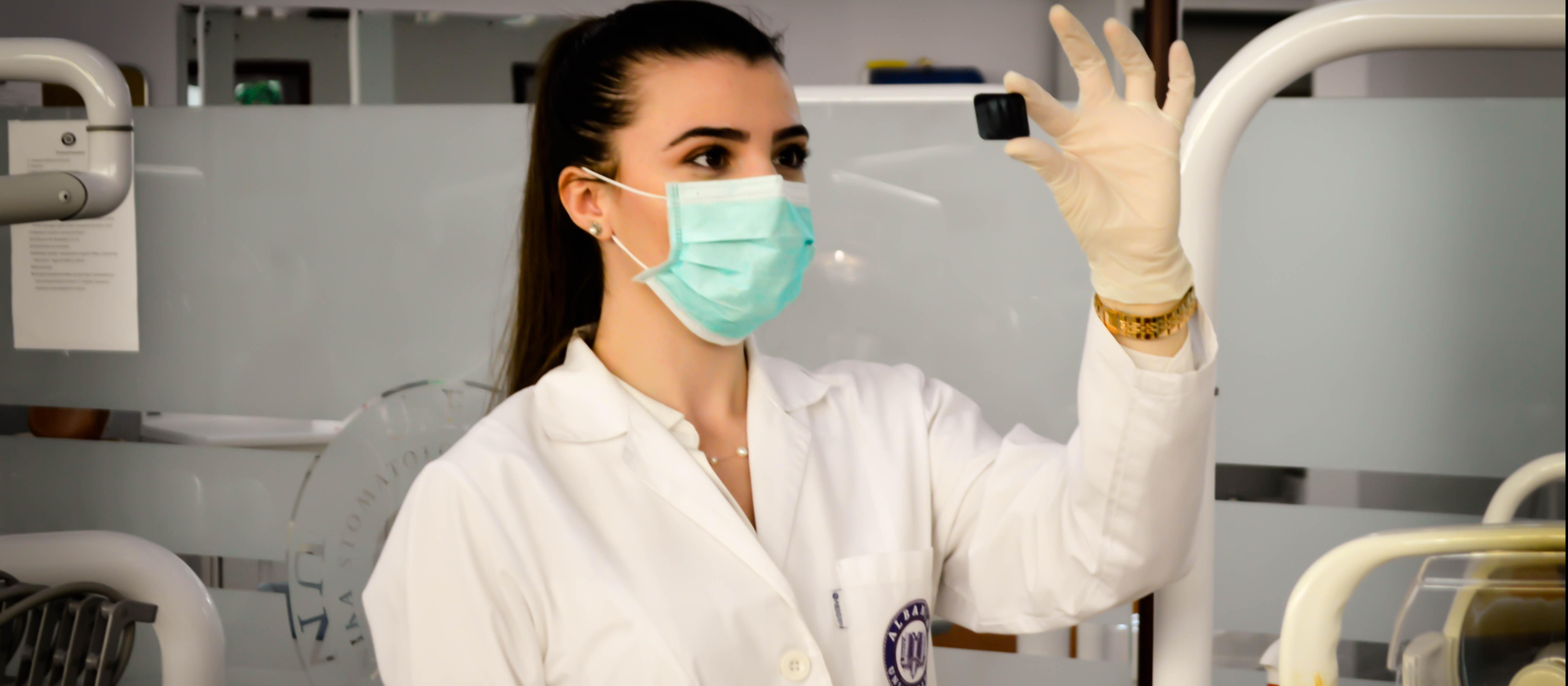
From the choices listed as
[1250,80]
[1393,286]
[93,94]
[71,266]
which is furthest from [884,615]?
[71,266]

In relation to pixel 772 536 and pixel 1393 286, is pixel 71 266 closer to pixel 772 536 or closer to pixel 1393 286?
pixel 772 536

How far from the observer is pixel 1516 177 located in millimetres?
1544

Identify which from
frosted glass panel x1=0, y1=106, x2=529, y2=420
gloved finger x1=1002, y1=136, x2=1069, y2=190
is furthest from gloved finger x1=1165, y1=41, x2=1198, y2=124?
frosted glass panel x1=0, y1=106, x2=529, y2=420

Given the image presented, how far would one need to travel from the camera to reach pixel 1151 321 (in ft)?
2.94

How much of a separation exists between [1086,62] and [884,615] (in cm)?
57

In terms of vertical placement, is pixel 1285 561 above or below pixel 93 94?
below

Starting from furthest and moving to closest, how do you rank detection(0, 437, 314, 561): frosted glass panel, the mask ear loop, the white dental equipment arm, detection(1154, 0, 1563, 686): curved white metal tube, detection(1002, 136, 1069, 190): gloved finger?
detection(0, 437, 314, 561): frosted glass panel
the white dental equipment arm
the mask ear loop
detection(1154, 0, 1563, 686): curved white metal tube
detection(1002, 136, 1069, 190): gloved finger

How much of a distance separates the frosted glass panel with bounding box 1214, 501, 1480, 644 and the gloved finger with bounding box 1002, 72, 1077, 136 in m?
0.95

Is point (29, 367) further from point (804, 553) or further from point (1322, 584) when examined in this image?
point (1322, 584)

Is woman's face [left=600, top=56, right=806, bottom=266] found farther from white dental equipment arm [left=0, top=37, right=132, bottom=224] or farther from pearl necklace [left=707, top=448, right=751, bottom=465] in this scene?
white dental equipment arm [left=0, top=37, right=132, bottom=224]

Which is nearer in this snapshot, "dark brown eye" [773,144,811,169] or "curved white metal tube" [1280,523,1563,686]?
"curved white metal tube" [1280,523,1563,686]

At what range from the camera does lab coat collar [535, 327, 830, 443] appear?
3.73 feet

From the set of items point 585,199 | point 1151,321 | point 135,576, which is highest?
point 585,199

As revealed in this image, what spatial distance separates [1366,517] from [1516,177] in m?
0.51
